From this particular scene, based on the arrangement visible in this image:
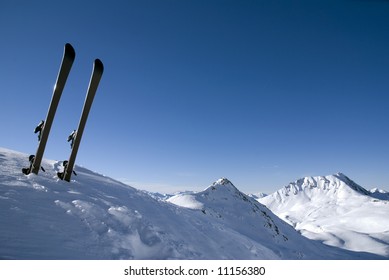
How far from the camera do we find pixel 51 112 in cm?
1120

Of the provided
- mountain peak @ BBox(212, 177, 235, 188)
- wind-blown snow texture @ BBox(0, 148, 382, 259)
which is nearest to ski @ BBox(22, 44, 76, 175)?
wind-blown snow texture @ BBox(0, 148, 382, 259)

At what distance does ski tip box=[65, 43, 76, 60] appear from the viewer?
11.3 meters

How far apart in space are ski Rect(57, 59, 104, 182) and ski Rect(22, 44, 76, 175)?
3.81 ft

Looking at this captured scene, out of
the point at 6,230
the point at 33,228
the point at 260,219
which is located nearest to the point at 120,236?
the point at 33,228

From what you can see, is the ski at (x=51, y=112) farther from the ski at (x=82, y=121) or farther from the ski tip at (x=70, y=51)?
the ski at (x=82, y=121)

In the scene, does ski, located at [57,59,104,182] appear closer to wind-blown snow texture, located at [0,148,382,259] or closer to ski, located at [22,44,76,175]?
wind-blown snow texture, located at [0,148,382,259]

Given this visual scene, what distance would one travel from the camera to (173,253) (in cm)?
881

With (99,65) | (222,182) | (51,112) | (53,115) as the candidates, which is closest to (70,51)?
(99,65)

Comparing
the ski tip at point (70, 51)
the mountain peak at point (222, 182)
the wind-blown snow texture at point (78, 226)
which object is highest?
the ski tip at point (70, 51)

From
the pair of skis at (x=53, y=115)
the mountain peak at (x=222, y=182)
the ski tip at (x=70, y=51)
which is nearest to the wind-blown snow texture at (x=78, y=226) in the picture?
the pair of skis at (x=53, y=115)

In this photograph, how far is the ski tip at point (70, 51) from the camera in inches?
446

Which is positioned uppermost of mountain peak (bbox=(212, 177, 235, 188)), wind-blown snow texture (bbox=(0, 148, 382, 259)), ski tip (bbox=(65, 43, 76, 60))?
ski tip (bbox=(65, 43, 76, 60))

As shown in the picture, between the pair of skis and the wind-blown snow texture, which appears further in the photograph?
the pair of skis
